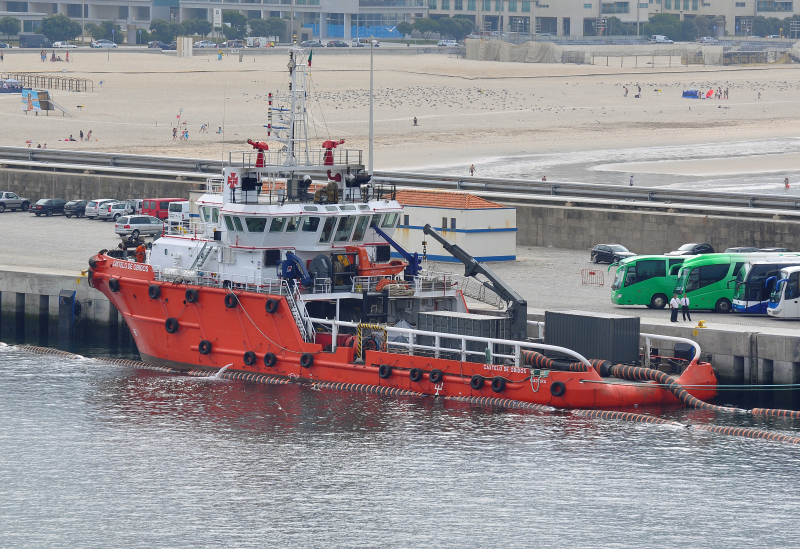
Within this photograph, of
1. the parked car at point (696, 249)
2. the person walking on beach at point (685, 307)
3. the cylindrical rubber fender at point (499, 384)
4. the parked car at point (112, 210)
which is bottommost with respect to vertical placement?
the cylindrical rubber fender at point (499, 384)

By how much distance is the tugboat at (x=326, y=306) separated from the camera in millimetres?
34969

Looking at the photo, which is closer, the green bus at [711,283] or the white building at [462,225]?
the green bus at [711,283]

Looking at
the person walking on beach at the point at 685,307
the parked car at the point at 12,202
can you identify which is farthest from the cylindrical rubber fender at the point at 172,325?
the parked car at the point at 12,202

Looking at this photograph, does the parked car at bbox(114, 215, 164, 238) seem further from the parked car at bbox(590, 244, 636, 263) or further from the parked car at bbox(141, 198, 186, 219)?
the parked car at bbox(590, 244, 636, 263)

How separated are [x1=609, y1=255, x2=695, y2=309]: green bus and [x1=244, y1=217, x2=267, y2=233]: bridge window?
42.5 feet

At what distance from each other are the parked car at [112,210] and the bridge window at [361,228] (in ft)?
97.5

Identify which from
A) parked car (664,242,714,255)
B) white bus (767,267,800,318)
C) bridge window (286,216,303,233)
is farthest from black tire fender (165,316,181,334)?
parked car (664,242,714,255)

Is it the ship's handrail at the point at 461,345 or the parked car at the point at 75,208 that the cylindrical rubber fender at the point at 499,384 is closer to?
the ship's handrail at the point at 461,345

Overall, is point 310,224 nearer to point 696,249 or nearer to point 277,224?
point 277,224

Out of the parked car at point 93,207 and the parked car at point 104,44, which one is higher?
the parked car at point 104,44

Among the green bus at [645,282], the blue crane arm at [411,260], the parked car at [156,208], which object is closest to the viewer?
the blue crane arm at [411,260]

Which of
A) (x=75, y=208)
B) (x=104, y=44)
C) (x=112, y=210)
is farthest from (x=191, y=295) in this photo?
(x=104, y=44)

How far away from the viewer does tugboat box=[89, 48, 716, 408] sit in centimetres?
3497

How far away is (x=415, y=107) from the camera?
392 feet
